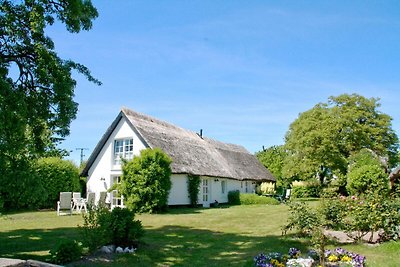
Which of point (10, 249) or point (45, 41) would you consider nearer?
point (10, 249)

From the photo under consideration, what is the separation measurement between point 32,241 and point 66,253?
3.62 metres

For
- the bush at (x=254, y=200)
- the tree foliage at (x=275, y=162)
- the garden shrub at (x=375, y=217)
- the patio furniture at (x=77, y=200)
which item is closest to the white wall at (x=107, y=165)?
the patio furniture at (x=77, y=200)

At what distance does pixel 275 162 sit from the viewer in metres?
52.1

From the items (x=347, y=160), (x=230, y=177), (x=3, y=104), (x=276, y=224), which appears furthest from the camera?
(x=347, y=160)

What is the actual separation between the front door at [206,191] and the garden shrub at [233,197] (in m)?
3.55

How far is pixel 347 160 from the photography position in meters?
37.3

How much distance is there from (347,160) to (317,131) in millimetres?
4115

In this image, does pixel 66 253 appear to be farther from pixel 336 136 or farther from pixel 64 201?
pixel 336 136

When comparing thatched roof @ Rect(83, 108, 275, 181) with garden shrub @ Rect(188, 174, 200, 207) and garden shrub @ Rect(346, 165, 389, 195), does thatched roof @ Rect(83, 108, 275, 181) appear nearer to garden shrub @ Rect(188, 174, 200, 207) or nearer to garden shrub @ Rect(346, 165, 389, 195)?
garden shrub @ Rect(188, 174, 200, 207)

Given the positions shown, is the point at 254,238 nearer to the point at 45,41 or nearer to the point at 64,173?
the point at 45,41

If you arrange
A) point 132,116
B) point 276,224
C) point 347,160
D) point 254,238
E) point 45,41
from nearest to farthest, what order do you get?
point 45,41 → point 254,238 → point 276,224 → point 132,116 → point 347,160

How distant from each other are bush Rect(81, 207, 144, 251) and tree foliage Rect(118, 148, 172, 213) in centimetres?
1114

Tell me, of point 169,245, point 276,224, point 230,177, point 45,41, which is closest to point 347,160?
point 230,177

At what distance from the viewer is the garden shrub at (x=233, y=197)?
103 feet
